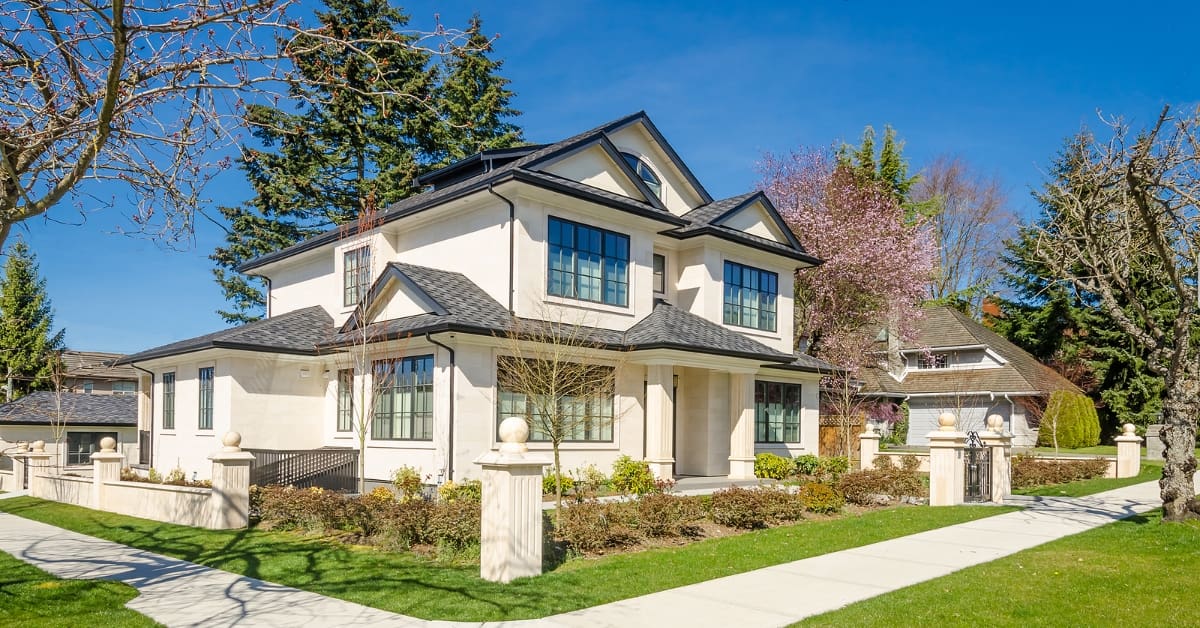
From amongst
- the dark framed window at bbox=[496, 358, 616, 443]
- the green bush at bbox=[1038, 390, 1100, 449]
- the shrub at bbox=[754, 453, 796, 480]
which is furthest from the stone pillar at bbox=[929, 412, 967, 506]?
the green bush at bbox=[1038, 390, 1100, 449]

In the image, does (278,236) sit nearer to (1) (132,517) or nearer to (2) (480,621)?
(1) (132,517)

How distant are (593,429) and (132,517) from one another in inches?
344

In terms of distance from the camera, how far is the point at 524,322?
17375 millimetres

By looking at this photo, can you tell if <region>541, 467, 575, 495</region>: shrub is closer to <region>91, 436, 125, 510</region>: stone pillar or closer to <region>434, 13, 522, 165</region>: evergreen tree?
<region>91, 436, 125, 510</region>: stone pillar

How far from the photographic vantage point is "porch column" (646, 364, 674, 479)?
18.6 m

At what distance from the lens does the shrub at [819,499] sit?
47.6 ft

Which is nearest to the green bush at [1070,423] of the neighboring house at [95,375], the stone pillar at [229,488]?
the stone pillar at [229,488]

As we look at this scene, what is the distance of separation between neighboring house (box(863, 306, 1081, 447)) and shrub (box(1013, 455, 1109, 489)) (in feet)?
39.9

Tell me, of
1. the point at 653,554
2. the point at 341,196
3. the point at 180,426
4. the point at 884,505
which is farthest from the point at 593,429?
the point at 341,196

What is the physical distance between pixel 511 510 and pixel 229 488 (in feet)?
20.5

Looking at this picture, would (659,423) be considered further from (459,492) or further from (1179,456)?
(1179,456)

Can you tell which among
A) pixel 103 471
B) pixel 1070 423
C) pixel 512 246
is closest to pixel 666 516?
pixel 512 246

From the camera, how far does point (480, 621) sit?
7461 millimetres

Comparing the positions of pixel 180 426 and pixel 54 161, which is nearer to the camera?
pixel 54 161
